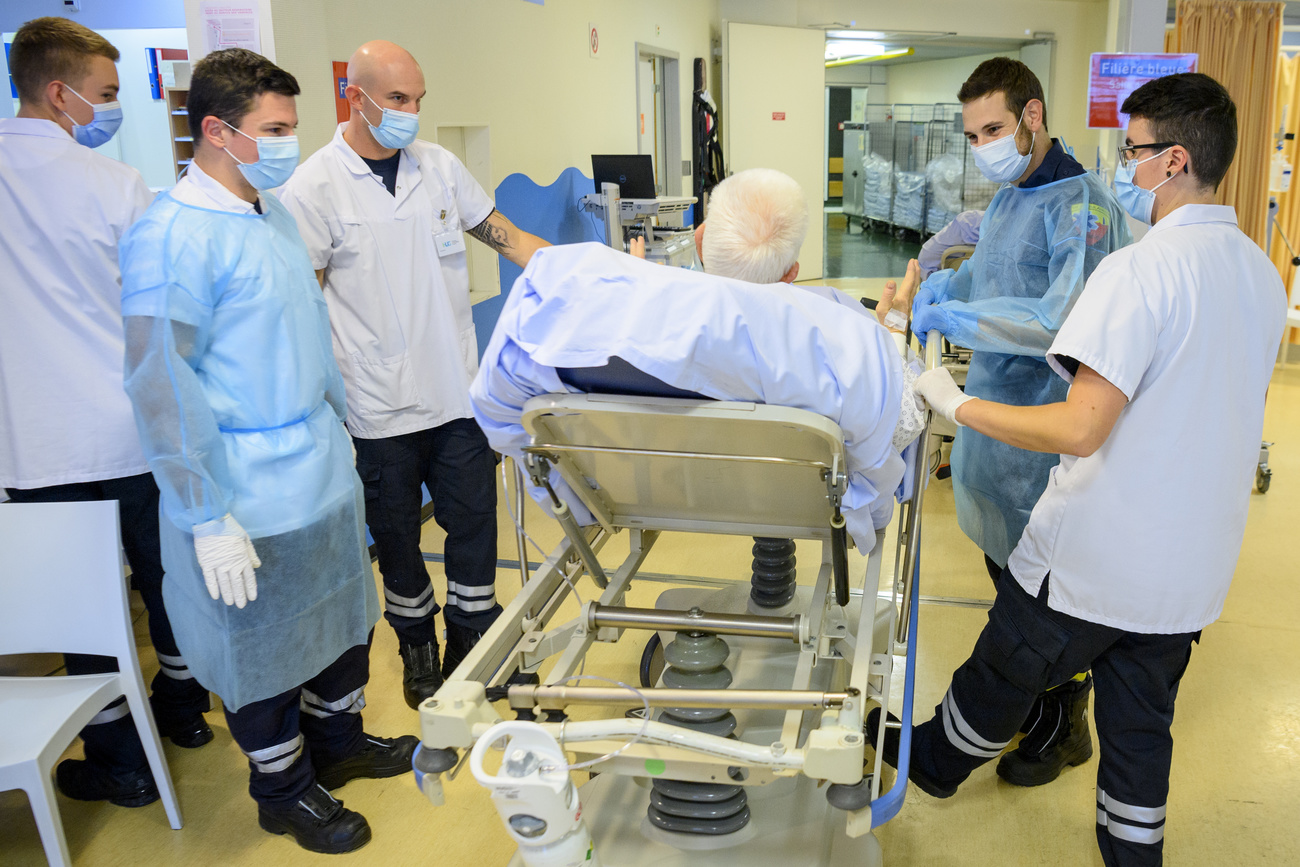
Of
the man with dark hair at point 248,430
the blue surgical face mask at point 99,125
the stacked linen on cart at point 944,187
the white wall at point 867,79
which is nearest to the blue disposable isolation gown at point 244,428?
the man with dark hair at point 248,430

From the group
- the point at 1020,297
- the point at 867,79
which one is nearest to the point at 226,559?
the point at 1020,297

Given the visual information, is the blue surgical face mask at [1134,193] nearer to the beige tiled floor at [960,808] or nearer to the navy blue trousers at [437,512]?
the beige tiled floor at [960,808]

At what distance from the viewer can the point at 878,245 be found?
953 centimetres

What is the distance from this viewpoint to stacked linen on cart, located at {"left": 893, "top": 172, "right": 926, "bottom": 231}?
8789mm

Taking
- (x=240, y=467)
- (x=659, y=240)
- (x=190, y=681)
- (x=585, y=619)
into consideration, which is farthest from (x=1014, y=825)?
(x=659, y=240)

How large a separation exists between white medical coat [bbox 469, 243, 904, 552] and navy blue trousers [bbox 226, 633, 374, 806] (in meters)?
0.94

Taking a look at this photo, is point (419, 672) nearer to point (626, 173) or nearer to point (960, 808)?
point (960, 808)

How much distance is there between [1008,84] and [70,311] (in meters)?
2.13

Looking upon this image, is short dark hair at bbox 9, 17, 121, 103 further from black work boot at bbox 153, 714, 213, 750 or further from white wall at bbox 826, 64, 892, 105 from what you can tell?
white wall at bbox 826, 64, 892, 105

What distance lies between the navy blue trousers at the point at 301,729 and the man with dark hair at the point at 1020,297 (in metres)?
1.47

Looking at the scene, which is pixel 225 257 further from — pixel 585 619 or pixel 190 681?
pixel 190 681

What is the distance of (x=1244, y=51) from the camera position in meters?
6.69

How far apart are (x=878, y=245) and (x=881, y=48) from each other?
1.89m

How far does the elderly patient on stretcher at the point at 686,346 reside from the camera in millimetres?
1270
